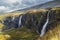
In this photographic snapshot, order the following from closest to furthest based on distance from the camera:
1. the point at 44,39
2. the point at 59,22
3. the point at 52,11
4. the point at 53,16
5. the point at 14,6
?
the point at 44,39
the point at 59,22
the point at 53,16
the point at 52,11
the point at 14,6

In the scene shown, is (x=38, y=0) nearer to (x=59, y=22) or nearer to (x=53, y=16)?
(x=53, y=16)

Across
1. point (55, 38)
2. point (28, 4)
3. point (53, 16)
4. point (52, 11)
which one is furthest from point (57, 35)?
point (28, 4)

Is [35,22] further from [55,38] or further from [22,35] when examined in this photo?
[55,38]

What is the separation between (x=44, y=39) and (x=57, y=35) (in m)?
0.95

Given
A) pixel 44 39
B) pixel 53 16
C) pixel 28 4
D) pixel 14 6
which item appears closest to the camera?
pixel 44 39

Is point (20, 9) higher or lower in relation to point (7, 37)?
higher

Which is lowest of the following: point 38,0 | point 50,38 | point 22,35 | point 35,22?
point 22,35

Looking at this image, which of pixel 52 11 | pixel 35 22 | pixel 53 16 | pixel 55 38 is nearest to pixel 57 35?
pixel 55 38

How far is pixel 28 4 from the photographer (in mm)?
19516

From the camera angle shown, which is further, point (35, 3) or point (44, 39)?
point (35, 3)

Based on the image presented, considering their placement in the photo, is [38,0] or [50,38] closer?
[50,38]

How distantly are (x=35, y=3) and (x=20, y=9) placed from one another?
6.14 feet

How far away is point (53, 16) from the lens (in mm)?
15984

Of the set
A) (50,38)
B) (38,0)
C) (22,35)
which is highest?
(38,0)
